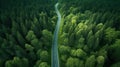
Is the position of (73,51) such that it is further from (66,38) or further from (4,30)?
(4,30)

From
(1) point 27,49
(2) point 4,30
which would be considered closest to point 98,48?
(1) point 27,49

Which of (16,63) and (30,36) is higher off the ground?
(30,36)

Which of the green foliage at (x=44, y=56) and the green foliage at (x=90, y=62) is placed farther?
the green foliage at (x=44, y=56)

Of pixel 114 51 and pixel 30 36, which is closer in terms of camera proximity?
pixel 114 51

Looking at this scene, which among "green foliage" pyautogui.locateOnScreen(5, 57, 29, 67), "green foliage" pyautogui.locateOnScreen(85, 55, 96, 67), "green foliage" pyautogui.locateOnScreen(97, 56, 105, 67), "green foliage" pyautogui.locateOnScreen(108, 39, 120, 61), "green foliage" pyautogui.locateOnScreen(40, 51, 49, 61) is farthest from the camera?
"green foliage" pyautogui.locateOnScreen(108, 39, 120, 61)

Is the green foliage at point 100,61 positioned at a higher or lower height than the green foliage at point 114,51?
lower

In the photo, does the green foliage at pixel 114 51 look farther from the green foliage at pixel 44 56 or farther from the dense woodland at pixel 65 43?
the green foliage at pixel 44 56

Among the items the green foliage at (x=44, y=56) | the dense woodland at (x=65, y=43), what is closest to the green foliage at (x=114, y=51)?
the dense woodland at (x=65, y=43)

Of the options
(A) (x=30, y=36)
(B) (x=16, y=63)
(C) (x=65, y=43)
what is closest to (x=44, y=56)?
(B) (x=16, y=63)

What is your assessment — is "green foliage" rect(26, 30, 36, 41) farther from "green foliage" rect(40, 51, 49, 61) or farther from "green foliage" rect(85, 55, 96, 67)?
"green foliage" rect(85, 55, 96, 67)

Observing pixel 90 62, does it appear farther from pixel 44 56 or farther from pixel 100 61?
pixel 44 56

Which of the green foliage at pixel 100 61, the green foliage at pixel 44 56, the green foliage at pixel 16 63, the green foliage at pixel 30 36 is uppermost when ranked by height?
the green foliage at pixel 30 36

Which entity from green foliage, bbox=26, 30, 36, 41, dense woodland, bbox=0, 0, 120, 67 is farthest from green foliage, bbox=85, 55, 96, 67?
green foliage, bbox=26, 30, 36, 41
